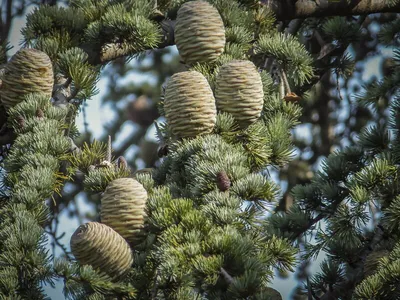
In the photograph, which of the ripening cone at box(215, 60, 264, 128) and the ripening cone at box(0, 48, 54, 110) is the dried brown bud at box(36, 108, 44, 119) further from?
the ripening cone at box(215, 60, 264, 128)

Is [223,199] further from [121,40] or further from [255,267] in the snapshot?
[121,40]

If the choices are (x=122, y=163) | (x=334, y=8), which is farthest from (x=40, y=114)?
(x=334, y=8)

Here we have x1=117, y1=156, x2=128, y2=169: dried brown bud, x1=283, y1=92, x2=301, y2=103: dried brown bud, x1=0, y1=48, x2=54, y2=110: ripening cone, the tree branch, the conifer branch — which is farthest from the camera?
the tree branch

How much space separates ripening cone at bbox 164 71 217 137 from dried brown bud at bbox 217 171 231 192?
201 mm

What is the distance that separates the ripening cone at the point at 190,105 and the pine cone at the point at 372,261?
19.9 inches

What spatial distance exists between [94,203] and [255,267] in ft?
7.83

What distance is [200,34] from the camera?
230cm

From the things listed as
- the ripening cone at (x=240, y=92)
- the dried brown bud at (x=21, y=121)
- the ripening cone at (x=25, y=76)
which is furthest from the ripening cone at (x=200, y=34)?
the dried brown bud at (x=21, y=121)

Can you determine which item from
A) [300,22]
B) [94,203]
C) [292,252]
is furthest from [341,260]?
[94,203]

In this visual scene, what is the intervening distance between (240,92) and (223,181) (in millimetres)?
309

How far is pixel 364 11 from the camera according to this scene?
2768 mm

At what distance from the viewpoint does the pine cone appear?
2.00 m

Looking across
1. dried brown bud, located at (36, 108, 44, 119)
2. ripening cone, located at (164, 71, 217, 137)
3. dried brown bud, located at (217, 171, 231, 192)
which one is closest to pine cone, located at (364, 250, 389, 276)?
dried brown bud, located at (217, 171, 231, 192)

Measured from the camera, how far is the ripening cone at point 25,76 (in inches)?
87.6
